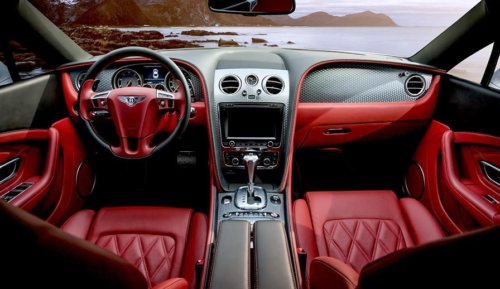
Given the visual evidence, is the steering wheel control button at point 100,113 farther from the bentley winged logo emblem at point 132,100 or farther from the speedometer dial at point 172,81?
the speedometer dial at point 172,81

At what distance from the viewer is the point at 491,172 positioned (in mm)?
2279

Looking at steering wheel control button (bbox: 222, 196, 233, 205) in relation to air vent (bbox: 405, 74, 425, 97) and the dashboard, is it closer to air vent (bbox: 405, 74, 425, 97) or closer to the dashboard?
the dashboard

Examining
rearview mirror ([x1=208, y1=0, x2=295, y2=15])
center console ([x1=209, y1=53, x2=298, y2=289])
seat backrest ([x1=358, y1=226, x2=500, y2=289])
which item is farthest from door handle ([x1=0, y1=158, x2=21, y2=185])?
seat backrest ([x1=358, y1=226, x2=500, y2=289])

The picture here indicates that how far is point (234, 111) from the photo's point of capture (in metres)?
2.59

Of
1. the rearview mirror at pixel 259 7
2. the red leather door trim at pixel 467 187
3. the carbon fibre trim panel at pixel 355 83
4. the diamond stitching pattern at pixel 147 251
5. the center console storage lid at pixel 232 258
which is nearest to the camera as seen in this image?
the center console storage lid at pixel 232 258

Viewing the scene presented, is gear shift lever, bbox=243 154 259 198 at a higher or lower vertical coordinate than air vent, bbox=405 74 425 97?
lower

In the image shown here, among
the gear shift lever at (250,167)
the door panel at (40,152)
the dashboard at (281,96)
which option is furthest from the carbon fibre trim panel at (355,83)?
Result: the door panel at (40,152)

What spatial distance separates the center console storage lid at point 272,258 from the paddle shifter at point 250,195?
1.70 ft

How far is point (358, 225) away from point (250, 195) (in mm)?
682

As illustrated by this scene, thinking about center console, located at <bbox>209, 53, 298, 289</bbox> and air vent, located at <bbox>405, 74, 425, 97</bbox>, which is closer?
center console, located at <bbox>209, 53, 298, 289</bbox>

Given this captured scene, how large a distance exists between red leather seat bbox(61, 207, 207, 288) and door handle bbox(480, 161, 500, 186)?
172cm

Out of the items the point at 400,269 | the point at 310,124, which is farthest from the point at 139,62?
the point at 400,269

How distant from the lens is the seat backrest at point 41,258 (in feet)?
2.11

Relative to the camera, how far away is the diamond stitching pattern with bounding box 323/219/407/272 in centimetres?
207
